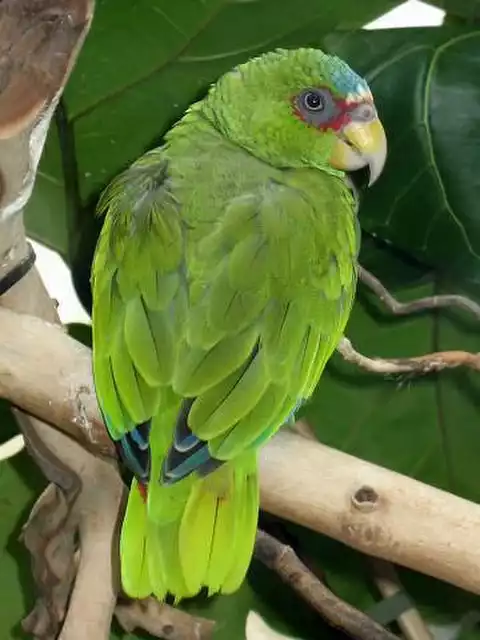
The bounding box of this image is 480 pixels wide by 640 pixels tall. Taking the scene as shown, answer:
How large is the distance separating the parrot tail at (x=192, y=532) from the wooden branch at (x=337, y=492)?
0.09 feet

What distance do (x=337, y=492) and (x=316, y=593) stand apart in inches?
9.4

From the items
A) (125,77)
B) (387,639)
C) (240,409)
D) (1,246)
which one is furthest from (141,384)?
(125,77)

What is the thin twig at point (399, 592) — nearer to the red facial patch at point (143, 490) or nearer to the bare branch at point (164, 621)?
the bare branch at point (164, 621)

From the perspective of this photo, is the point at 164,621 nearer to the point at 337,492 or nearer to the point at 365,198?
the point at 337,492

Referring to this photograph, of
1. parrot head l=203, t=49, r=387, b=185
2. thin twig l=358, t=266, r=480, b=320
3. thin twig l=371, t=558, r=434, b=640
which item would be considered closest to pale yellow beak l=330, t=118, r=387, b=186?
parrot head l=203, t=49, r=387, b=185

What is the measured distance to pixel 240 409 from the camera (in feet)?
2.30

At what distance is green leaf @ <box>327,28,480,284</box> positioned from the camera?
1.03m

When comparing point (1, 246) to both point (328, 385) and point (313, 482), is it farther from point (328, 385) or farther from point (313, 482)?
point (328, 385)

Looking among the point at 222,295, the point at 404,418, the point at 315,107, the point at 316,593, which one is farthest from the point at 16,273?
the point at 404,418

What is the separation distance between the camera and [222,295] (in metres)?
0.74

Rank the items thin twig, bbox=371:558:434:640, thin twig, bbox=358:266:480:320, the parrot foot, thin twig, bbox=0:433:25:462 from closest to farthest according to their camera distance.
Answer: the parrot foot < thin twig, bbox=358:266:480:320 < thin twig, bbox=371:558:434:640 < thin twig, bbox=0:433:25:462

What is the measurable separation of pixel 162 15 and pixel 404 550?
0.67 m

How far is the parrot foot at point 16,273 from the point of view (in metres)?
0.82

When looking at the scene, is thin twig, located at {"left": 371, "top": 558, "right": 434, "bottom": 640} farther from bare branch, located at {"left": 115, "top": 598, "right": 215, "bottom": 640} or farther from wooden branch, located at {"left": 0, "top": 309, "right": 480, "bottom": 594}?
wooden branch, located at {"left": 0, "top": 309, "right": 480, "bottom": 594}
